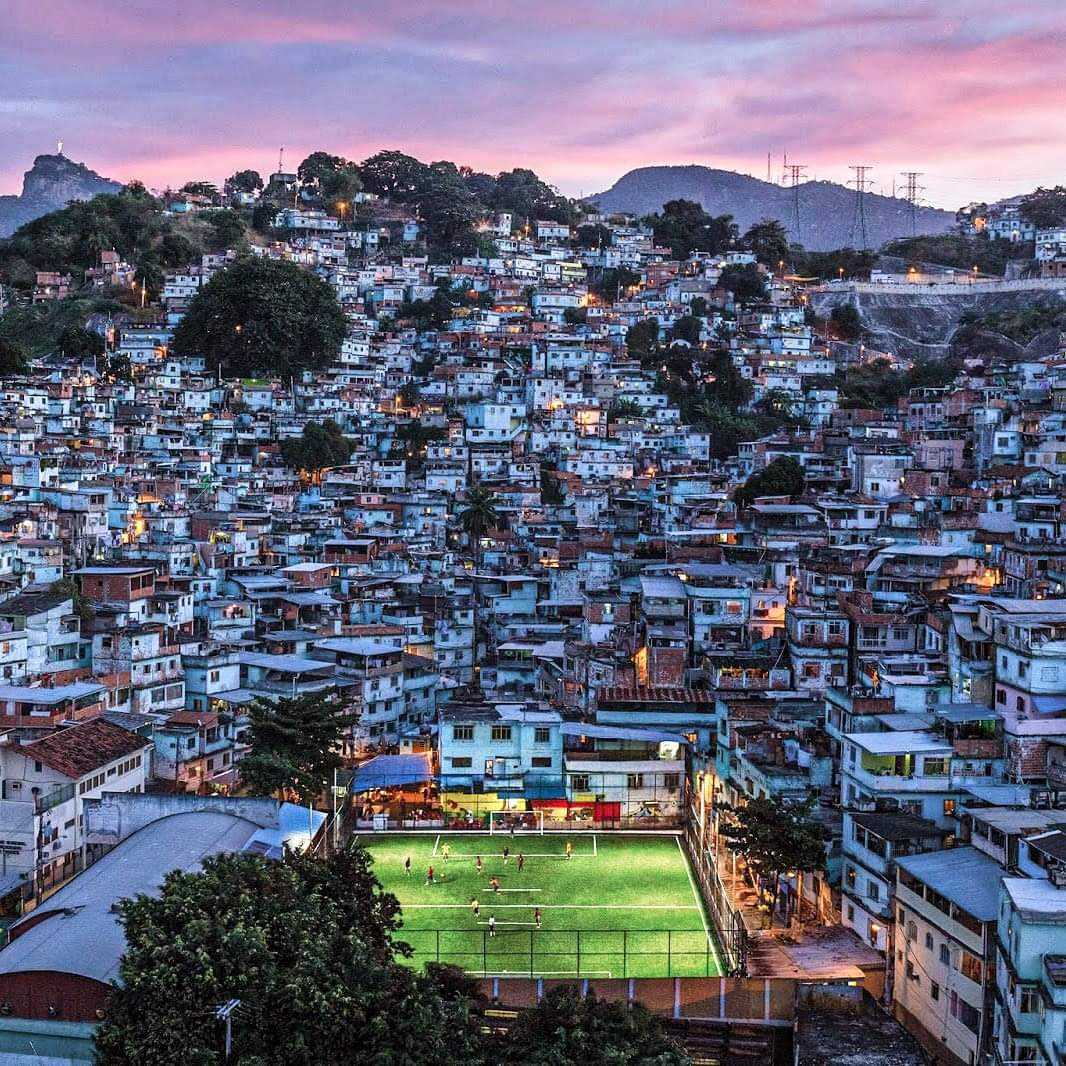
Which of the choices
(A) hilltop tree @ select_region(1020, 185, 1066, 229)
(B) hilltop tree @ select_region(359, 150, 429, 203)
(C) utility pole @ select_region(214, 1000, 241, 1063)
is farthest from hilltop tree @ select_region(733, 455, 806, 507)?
(B) hilltop tree @ select_region(359, 150, 429, 203)

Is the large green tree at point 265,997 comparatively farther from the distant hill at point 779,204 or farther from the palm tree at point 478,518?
the distant hill at point 779,204

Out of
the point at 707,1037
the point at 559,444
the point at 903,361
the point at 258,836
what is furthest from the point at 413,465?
the point at 707,1037

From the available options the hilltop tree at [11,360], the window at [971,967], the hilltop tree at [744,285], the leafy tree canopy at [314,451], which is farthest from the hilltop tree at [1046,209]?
the window at [971,967]

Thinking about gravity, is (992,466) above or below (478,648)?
above

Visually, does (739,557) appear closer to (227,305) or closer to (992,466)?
(992,466)

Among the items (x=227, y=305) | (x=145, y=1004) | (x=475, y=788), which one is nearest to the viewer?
(x=145, y=1004)

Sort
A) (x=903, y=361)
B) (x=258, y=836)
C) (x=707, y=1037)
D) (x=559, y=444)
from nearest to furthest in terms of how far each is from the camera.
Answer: (x=707, y=1037)
(x=258, y=836)
(x=559, y=444)
(x=903, y=361)
